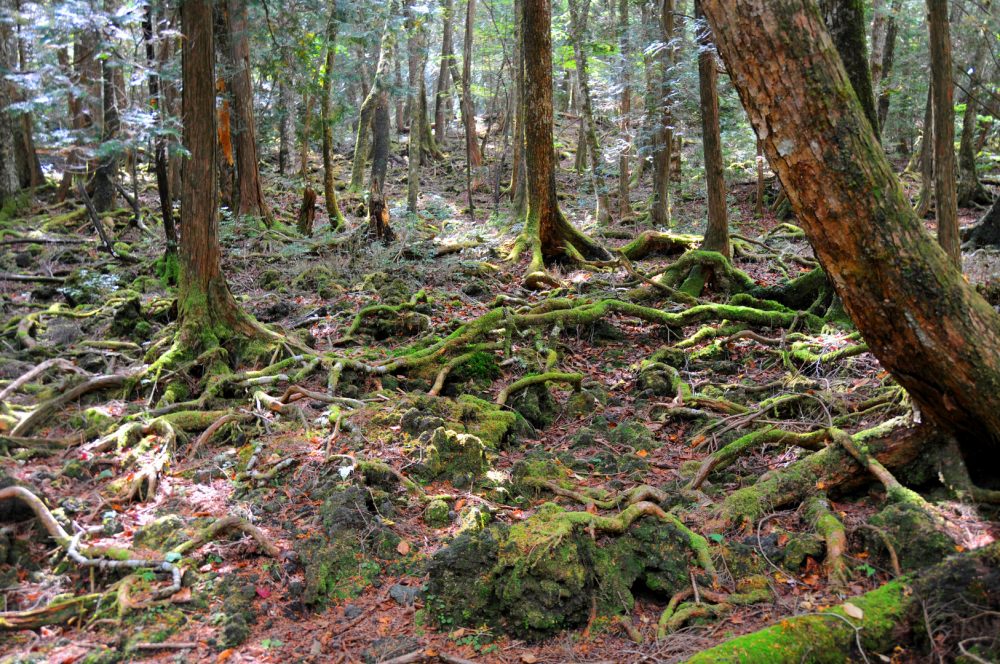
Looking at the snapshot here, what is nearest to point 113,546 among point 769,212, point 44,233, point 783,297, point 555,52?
point 783,297

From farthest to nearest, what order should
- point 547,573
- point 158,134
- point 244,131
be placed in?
1. point 244,131
2. point 158,134
3. point 547,573

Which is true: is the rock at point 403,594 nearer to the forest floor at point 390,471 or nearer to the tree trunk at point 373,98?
the forest floor at point 390,471

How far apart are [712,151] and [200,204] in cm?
707

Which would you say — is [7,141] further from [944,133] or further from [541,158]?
[944,133]

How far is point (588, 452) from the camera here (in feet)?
18.9

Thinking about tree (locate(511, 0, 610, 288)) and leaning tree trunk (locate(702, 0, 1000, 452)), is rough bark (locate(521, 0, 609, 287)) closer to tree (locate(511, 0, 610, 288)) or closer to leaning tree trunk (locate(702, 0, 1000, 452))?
tree (locate(511, 0, 610, 288))

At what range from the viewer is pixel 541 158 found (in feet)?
35.1

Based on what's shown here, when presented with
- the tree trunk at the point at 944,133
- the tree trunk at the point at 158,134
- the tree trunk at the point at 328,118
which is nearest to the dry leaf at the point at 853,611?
the tree trunk at the point at 944,133

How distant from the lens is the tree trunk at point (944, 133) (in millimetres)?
6711

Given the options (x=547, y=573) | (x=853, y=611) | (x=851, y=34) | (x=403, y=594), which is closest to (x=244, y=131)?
(x=851, y=34)

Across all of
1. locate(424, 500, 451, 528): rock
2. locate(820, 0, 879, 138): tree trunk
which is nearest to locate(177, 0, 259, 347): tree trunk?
locate(424, 500, 451, 528): rock

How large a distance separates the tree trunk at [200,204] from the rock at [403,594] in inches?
161

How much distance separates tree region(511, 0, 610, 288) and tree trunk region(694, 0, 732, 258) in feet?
5.77

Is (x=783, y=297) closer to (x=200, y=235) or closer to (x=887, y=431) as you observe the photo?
(x=887, y=431)
